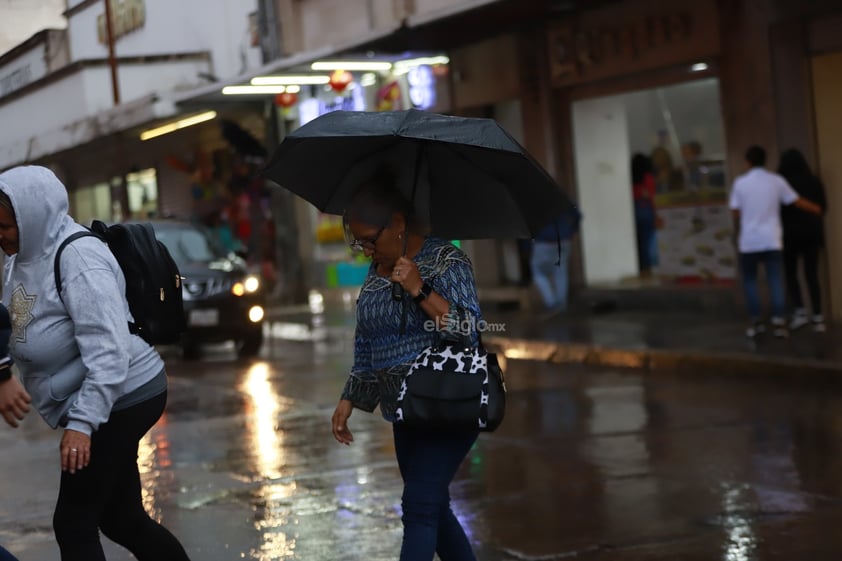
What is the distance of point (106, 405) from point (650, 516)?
352 cm

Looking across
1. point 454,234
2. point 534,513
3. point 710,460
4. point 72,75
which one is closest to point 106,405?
point 454,234

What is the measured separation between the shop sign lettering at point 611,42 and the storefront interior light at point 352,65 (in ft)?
11.7

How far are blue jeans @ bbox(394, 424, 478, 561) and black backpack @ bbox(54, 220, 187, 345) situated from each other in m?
0.86

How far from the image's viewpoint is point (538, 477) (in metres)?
8.11

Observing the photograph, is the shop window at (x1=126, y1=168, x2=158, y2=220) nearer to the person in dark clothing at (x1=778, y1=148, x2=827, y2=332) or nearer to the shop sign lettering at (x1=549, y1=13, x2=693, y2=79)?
the shop sign lettering at (x1=549, y1=13, x2=693, y2=79)

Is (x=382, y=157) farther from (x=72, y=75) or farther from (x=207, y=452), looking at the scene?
(x=72, y=75)

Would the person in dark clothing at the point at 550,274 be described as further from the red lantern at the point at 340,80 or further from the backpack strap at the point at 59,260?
the backpack strap at the point at 59,260

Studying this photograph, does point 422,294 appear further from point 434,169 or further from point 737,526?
point 737,526

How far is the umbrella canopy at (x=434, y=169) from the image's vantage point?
454 cm

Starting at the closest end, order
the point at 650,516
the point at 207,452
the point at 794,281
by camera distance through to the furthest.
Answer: the point at 650,516, the point at 207,452, the point at 794,281

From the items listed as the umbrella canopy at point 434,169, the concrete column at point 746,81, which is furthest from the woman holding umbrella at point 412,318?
the concrete column at point 746,81

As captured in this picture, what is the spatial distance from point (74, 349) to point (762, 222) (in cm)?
1048

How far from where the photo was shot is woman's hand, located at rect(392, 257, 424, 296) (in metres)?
4.40

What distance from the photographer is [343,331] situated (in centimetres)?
1994
